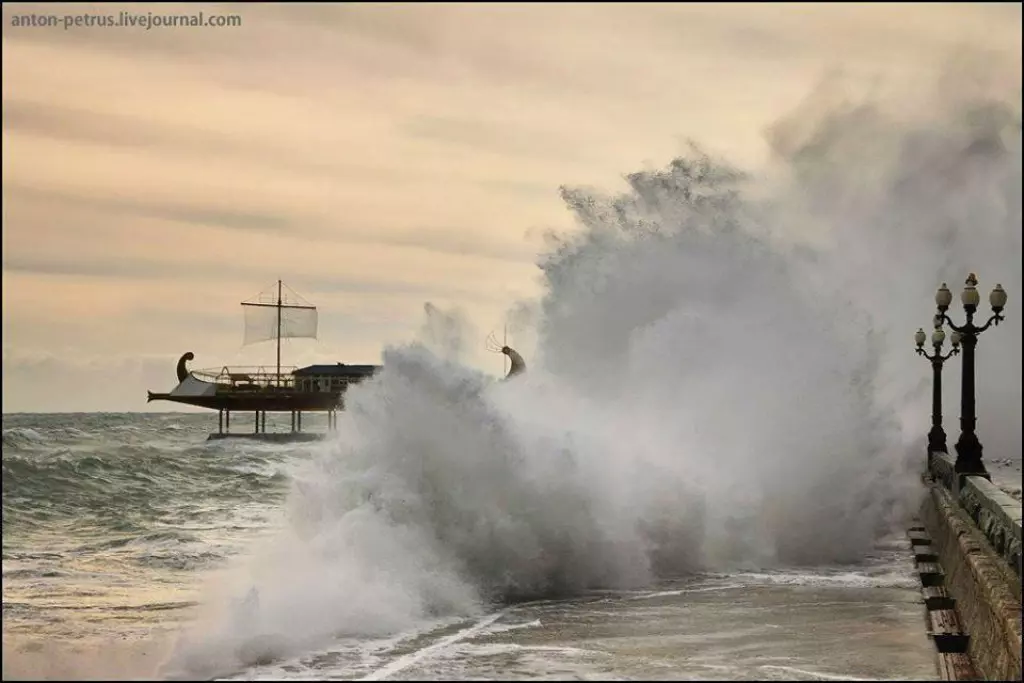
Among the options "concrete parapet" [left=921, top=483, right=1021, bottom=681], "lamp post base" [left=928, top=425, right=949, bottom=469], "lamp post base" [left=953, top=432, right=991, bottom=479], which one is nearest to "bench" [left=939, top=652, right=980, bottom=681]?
"concrete parapet" [left=921, top=483, right=1021, bottom=681]

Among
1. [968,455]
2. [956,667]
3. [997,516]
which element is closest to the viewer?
[956,667]

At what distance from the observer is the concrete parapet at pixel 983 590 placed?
7848 millimetres

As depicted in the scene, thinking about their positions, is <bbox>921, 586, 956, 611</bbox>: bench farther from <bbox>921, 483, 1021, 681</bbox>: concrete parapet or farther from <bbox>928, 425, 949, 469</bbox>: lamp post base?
<bbox>928, 425, 949, 469</bbox>: lamp post base

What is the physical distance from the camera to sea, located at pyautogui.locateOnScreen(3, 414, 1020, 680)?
30.4 ft

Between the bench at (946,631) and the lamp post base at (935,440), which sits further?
the lamp post base at (935,440)

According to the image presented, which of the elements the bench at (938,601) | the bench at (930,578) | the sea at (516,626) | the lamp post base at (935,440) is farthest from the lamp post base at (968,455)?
the lamp post base at (935,440)

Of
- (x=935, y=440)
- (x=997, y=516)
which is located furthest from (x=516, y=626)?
(x=935, y=440)

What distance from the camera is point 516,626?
37.0ft

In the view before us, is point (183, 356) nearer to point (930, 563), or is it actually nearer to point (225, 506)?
point (225, 506)

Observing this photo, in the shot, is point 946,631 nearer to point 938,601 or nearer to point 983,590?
point 983,590

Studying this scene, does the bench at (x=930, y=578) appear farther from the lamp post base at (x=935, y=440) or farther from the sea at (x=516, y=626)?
the lamp post base at (x=935, y=440)

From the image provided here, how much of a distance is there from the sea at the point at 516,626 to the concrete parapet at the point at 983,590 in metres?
0.40

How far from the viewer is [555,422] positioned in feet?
59.7

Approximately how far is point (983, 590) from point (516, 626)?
12.6 feet
